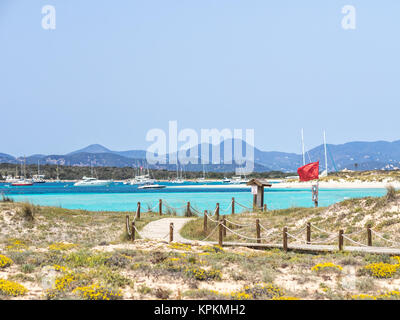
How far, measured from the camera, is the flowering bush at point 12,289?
8602mm

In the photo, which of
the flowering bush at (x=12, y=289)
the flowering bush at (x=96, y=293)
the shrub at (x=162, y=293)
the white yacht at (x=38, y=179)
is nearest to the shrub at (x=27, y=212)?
the flowering bush at (x=12, y=289)

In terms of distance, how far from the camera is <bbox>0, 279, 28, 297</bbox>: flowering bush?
28.2 feet

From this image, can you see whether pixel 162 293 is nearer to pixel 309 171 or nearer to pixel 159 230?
pixel 159 230

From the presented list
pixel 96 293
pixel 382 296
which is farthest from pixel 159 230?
pixel 382 296

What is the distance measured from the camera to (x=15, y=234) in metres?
20.9

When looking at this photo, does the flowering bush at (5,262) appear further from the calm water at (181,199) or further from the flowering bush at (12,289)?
the calm water at (181,199)

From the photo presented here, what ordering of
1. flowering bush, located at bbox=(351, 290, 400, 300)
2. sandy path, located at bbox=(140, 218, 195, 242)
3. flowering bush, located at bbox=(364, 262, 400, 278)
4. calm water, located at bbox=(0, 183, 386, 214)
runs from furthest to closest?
calm water, located at bbox=(0, 183, 386, 214) → sandy path, located at bbox=(140, 218, 195, 242) → flowering bush, located at bbox=(364, 262, 400, 278) → flowering bush, located at bbox=(351, 290, 400, 300)

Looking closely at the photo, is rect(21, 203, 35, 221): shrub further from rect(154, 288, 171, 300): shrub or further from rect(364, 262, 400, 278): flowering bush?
rect(364, 262, 400, 278): flowering bush

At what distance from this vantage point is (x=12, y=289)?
867 centimetres

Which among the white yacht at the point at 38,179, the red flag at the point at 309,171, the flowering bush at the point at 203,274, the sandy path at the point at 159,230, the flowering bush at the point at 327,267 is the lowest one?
the white yacht at the point at 38,179

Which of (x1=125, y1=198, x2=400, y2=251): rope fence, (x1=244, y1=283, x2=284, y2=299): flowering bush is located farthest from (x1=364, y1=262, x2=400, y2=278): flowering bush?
(x1=244, y1=283, x2=284, y2=299): flowering bush
